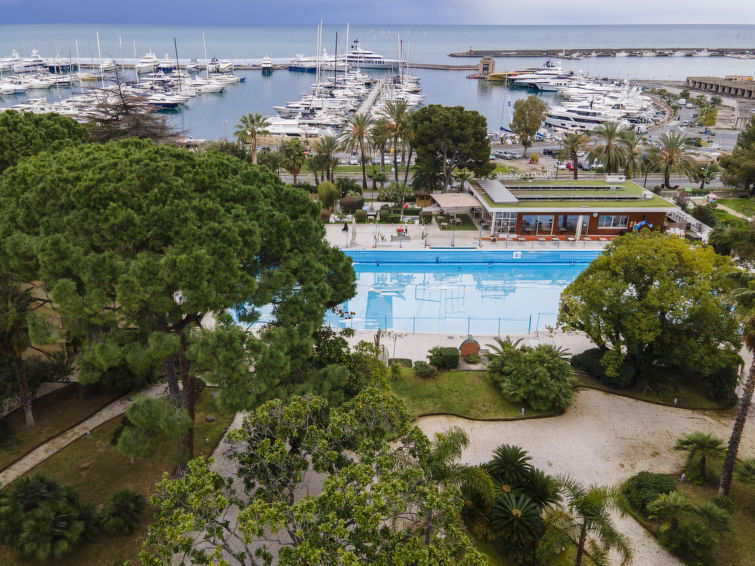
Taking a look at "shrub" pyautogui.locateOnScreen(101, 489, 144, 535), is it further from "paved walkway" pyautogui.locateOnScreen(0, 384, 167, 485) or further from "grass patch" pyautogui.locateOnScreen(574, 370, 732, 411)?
"grass patch" pyautogui.locateOnScreen(574, 370, 732, 411)

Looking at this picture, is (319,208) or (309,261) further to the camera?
(319,208)

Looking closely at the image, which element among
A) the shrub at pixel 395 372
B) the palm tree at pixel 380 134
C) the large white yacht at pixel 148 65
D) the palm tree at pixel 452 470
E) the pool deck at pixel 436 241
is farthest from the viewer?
the large white yacht at pixel 148 65

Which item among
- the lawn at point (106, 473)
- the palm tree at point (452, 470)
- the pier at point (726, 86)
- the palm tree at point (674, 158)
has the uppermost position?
the pier at point (726, 86)

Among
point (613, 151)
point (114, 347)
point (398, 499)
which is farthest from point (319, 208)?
point (613, 151)

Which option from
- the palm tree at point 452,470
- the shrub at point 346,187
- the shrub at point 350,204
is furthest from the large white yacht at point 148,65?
the palm tree at point 452,470

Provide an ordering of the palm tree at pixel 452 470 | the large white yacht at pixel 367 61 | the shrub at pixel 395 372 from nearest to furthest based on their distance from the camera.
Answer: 1. the palm tree at pixel 452 470
2. the shrub at pixel 395 372
3. the large white yacht at pixel 367 61

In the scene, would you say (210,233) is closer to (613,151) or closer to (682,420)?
(682,420)

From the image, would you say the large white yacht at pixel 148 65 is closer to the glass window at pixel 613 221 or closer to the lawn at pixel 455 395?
the glass window at pixel 613 221

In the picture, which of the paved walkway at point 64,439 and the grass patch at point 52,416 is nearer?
the paved walkway at point 64,439
